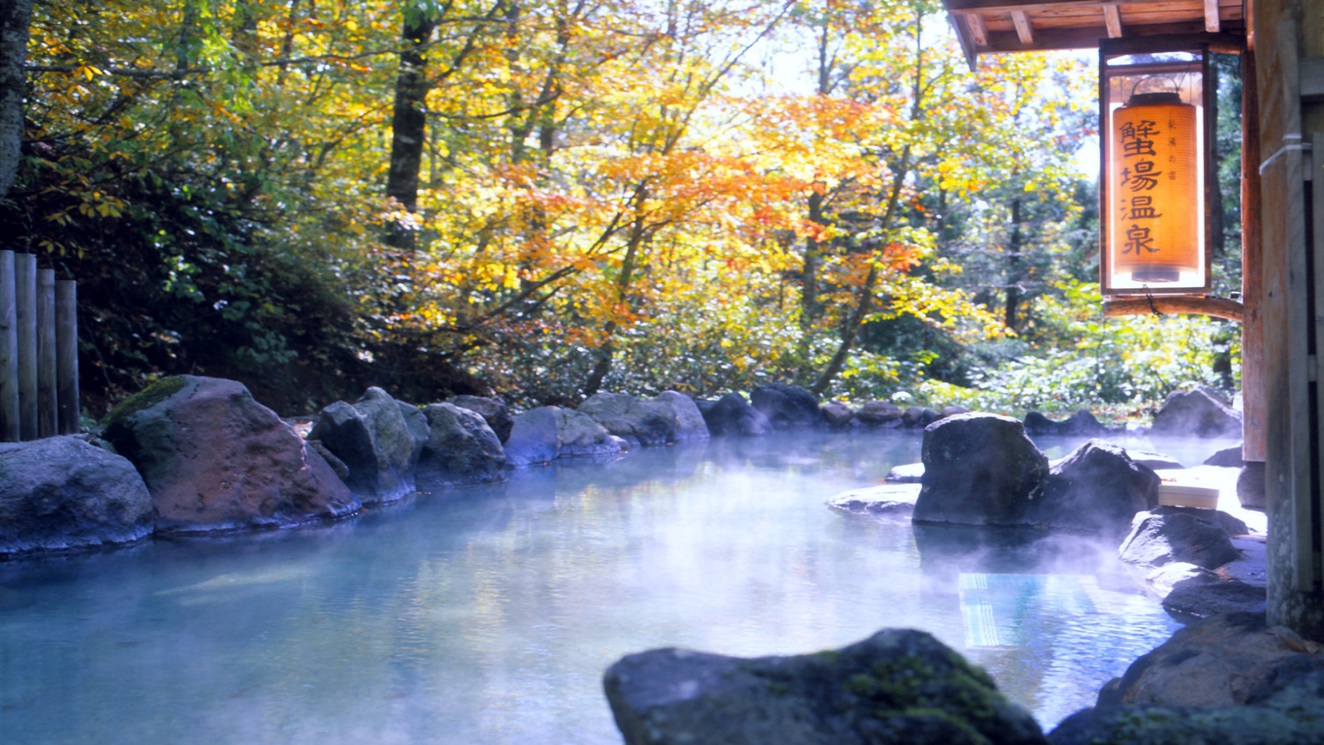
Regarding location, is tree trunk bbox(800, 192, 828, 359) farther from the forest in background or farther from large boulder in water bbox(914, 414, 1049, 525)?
large boulder in water bbox(914, 414, 1049, 525)

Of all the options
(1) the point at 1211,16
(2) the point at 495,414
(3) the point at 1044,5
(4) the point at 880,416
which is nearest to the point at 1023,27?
(3) the point at 1044,5

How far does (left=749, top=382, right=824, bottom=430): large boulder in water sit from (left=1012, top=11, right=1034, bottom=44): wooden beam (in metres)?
7.92

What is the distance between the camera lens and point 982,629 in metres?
4.12

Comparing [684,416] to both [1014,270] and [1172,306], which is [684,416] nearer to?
A: [1172,306]

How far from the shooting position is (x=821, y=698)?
161 centimetres

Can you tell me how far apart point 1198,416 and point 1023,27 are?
8.04 meters

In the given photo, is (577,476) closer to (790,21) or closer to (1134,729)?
(790,21)

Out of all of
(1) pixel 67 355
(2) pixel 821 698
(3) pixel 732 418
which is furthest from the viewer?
(3) pixel 732 418

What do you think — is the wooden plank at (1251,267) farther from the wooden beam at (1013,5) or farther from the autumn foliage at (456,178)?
the autumn foliage at (456,178)

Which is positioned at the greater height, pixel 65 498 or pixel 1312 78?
Result: pixel 1312 78

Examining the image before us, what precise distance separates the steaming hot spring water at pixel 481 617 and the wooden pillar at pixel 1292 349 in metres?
0.74

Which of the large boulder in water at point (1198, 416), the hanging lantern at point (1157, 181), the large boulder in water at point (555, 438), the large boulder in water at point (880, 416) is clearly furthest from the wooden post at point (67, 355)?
the large boulder in water at point (1198, 416)

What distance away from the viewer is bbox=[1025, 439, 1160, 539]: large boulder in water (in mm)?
5980

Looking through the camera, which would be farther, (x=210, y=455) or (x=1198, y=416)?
(x=1198, y=416)
